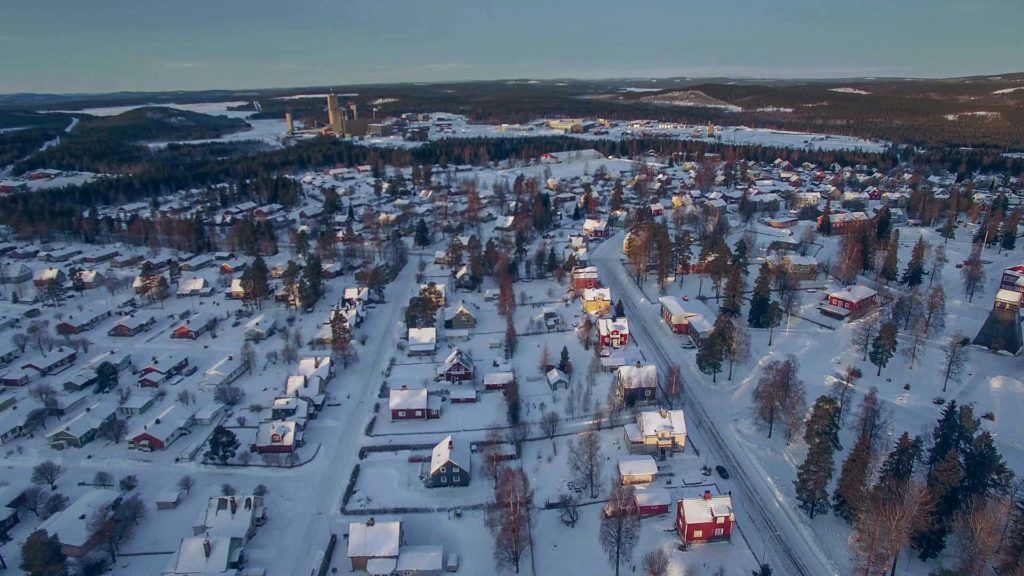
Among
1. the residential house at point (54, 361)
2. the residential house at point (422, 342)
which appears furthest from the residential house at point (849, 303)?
the residential house at point (54, 361)

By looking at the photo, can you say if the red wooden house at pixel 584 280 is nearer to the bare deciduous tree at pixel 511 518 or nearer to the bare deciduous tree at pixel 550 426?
the bare deciduous tree at pixel 550 426

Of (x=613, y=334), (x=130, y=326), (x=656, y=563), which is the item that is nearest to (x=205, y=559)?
(x=656, y=563)

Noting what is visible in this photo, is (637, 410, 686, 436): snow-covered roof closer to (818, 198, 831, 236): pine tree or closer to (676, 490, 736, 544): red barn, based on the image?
(676, 490, 736, 544): red barn

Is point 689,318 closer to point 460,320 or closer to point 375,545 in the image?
point 460,320

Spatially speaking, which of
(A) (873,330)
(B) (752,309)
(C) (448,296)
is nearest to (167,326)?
(C) (448,296)

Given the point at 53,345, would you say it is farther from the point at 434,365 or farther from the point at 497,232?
the point at 497,232

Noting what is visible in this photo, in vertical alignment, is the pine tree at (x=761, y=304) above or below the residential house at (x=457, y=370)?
above
